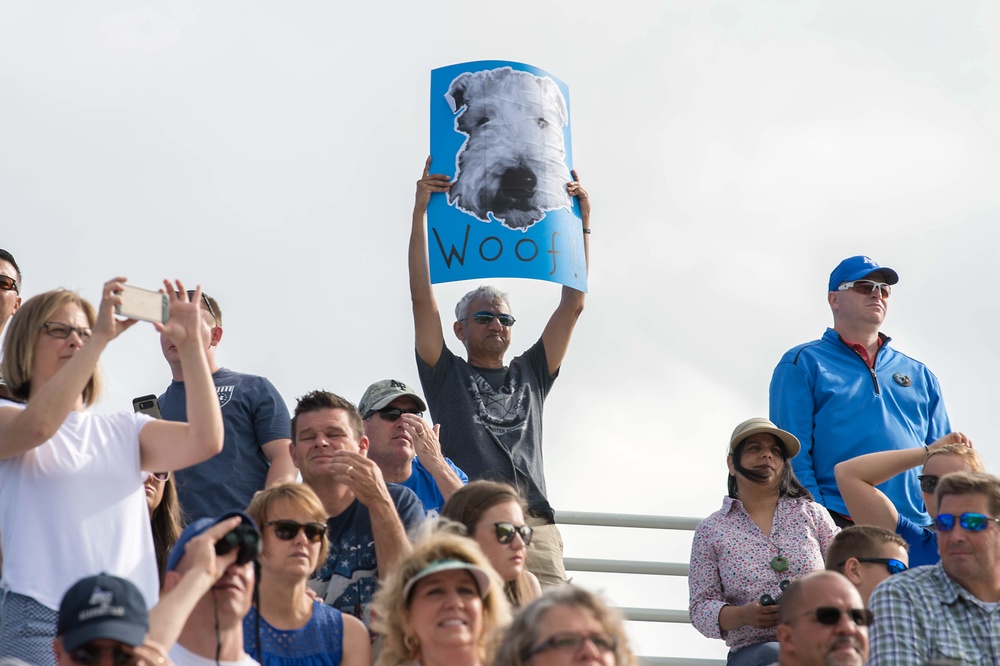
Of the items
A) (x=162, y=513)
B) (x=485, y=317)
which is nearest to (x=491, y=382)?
(x=485, y=317)

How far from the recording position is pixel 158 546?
18.6 ft

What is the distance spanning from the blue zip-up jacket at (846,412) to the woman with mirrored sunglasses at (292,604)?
9.82 feet

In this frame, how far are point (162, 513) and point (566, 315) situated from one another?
2.76 m

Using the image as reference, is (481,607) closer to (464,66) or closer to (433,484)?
(433,484)

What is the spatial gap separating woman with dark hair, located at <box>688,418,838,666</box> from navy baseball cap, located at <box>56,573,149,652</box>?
10.7ft

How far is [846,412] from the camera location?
763cm

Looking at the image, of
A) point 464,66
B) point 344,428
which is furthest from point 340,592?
point 464,66

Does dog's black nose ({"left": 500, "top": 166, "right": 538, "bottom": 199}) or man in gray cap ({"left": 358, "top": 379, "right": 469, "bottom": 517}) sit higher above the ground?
dog's black nose ({"left": 500, "top": 166, "right": 538, "bottom": 199})

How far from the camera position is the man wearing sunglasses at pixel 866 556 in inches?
241

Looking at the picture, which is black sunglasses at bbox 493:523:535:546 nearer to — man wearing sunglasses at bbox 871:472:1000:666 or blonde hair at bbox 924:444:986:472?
man wearing sunglasses at bbox 871:472:1000:666

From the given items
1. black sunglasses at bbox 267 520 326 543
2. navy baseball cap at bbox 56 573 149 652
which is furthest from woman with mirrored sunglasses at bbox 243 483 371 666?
navy baseball cap at bbox 56 573 149 652

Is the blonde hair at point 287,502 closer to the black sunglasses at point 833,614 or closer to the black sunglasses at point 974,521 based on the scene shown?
the black sunglasses at point 833,614

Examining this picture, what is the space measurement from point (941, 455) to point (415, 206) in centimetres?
295

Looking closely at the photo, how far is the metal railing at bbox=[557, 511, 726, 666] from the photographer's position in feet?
29.2
